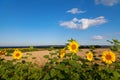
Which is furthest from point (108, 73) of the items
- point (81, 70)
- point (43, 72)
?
point (43, 72)

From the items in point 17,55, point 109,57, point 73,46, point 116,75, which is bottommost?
point 116,75

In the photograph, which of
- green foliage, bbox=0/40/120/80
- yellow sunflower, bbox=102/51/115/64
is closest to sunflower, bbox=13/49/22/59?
green foliage, bbox=0/40/120/80

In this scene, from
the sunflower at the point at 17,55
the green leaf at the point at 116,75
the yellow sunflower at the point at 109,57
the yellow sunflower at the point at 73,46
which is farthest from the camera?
the sunflower at the point at 17,55

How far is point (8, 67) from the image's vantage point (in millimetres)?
6703

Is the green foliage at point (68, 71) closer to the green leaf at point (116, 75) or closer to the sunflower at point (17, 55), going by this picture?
the green leaf at point (116, 75)

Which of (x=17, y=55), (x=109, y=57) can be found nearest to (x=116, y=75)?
(x=109, y=57)

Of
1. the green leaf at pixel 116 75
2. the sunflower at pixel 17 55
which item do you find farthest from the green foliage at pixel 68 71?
the sunflower at pixel 17 55

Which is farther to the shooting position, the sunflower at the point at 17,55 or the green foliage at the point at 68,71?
the sunflower at the point at 17,55

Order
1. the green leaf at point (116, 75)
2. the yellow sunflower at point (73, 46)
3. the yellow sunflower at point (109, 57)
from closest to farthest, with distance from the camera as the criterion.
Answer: the green leaf at point (116, 75) → the yellow sunflower at point (109, 57) → the yellow sunflower at point (73, 46)

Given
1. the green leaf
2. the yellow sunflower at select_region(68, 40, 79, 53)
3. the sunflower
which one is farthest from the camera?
the sunflower

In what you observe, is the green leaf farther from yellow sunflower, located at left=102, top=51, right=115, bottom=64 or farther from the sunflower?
the sunflower

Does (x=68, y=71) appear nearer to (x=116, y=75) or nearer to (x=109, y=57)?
(x=109, y=57)

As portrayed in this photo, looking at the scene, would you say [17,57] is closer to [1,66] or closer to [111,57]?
[1,66]

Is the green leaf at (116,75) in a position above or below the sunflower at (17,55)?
below
